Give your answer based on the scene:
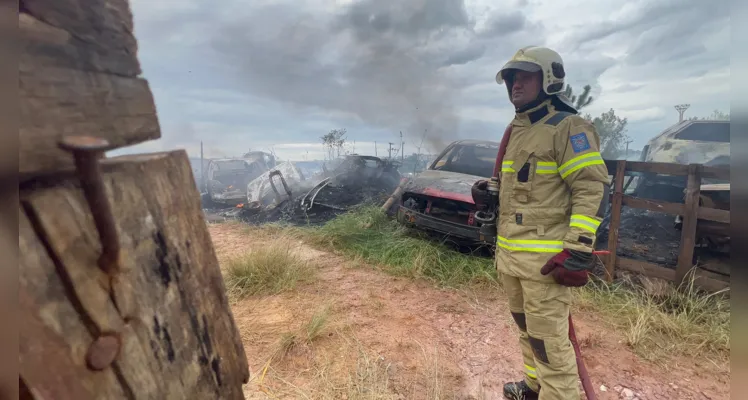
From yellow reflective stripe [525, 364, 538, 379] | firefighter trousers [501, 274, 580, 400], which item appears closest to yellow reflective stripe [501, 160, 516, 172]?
firefighter trousers [501, 274, 580, 400]

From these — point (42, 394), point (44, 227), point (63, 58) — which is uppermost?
point (63, 58)

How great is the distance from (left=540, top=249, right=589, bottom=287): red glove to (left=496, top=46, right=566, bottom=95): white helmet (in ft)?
3.17

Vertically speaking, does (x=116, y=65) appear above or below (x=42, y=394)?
above

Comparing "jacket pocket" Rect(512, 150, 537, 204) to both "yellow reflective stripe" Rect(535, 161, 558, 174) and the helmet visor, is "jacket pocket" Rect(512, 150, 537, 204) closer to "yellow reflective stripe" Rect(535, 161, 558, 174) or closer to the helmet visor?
"yellow reflective stripe" Rect(535, 161, 558, 174)

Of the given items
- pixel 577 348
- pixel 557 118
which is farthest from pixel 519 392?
pixel 557 118

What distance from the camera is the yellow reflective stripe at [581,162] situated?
1.86 m

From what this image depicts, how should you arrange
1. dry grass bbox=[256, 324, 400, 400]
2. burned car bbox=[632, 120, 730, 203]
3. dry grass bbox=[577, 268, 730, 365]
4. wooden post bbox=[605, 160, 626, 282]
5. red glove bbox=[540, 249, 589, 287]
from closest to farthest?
red glove bbox=[540, 249, 589, 287]
dry grass bbox=[256, 324, 400, 400]
dry grass bbox=[577, 268, 730, 365]
wooden post bbox=[605, 160, 626, 282]
burned car bbox=[632, 120, 730, 203]

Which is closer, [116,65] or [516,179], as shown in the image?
[116,65]

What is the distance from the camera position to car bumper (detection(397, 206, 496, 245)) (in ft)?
14.4

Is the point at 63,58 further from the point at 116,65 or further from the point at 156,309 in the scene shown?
the point at 156,309

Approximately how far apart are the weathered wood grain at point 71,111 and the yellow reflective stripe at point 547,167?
6.41ft

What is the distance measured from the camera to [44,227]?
0.42 meters

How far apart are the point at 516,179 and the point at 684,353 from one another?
2265 millimetres

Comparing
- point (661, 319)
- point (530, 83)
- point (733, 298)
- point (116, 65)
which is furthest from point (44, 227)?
point (661, 319)
